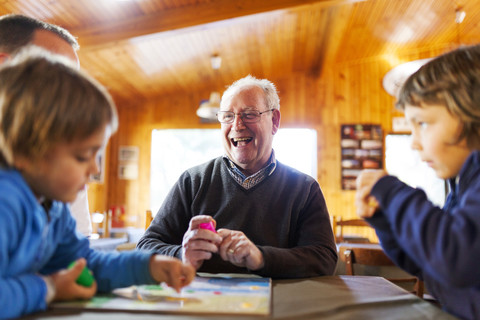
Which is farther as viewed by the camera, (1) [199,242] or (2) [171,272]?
(1) [199,242]

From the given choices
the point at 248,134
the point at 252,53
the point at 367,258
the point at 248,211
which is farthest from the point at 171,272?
the point at 252,53

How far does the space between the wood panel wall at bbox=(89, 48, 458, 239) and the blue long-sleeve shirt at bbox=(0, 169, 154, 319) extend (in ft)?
18.6

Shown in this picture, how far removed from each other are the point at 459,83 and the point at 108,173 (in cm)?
641

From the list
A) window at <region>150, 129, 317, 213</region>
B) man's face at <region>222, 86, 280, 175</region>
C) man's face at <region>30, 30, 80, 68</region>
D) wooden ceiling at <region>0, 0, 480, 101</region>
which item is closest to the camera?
man's face at <region>30, 30, 80, 68</region>

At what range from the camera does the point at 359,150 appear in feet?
20.7

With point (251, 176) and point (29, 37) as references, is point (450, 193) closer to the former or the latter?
point (251, 176)

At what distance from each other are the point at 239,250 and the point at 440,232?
1.83ft

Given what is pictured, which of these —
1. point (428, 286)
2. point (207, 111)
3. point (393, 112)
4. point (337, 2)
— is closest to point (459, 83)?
point (428, 286)

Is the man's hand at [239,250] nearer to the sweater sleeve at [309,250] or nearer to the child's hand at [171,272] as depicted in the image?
the sweater sleeve at [309,250]

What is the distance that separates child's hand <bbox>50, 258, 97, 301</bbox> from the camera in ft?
2.36

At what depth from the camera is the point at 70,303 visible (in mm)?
721

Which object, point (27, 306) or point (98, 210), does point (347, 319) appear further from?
point (98, 210)

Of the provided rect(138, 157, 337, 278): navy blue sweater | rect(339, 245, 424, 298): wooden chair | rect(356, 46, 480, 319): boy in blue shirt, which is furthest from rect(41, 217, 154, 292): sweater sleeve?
rect(339, 245, 424, 298): wooden chair

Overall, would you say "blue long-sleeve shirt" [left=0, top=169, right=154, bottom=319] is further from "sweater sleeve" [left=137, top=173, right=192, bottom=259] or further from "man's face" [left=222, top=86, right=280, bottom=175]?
"man's face" [left=222, top=86, right=280, bottom=175]
